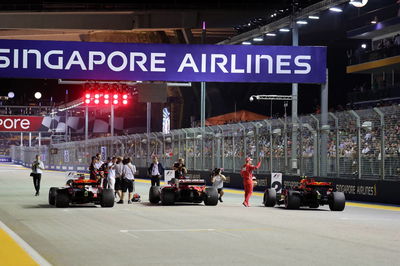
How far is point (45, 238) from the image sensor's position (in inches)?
551

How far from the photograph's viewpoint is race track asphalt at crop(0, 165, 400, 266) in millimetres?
11281

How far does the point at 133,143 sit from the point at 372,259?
47.5 meters

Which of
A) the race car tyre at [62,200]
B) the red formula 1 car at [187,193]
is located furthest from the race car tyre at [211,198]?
the race car tyre at [62,200]

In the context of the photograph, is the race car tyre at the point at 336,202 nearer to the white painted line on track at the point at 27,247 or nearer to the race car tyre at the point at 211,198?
the race car tyre at the point at 211,198

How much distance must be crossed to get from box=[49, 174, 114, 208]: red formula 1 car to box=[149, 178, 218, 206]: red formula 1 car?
1.99 metres

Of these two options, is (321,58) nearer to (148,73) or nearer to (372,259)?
(148,73)

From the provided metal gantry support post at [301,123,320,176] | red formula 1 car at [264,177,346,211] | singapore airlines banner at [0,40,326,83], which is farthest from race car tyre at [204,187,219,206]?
metal gantry support post at [301,123,320,176]

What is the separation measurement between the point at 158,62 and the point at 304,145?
750 centimetres

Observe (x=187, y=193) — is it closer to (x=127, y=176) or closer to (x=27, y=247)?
(x=127, y=176)

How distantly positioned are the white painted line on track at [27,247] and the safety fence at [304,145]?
13.6 m

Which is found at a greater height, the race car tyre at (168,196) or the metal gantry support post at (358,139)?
the metal gantry support post at (358,139)

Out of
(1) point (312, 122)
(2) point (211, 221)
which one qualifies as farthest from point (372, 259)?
(1) point (312, 122)

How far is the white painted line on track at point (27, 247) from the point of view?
10.6 m

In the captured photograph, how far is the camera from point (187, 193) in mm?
24891
